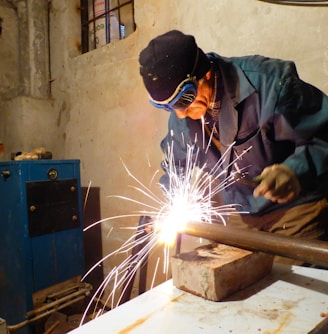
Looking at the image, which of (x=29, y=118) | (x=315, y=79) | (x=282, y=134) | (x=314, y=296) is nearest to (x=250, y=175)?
(x=282, y=134)

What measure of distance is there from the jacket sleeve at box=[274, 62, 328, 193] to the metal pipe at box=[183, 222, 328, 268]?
53cm

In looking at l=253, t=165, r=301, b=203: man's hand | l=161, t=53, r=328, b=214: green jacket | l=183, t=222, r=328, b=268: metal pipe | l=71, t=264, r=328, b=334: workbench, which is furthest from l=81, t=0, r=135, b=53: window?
l=71, t=264, r=328, b=334: workbench

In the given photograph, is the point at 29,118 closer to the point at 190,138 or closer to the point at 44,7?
the point at 44,7

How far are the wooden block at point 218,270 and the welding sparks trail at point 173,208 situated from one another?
0.13 meters

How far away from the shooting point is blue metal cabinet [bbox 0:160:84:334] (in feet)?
7.43

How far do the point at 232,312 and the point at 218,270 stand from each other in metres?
0.12

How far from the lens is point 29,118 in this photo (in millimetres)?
3229

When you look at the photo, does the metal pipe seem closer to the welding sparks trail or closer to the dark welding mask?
the welding sparks trail

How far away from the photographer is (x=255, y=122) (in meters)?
1.47

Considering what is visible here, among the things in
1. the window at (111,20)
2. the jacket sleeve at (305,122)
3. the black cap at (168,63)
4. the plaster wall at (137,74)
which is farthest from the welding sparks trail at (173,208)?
the window at (111,20)

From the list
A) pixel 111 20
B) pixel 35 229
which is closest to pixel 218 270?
pixel 35 229

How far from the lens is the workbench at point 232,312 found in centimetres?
77

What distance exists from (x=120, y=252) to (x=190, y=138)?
60.5 inches

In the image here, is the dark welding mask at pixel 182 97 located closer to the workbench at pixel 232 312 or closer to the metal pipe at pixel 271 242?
the metal pipe at pixel 271 242
